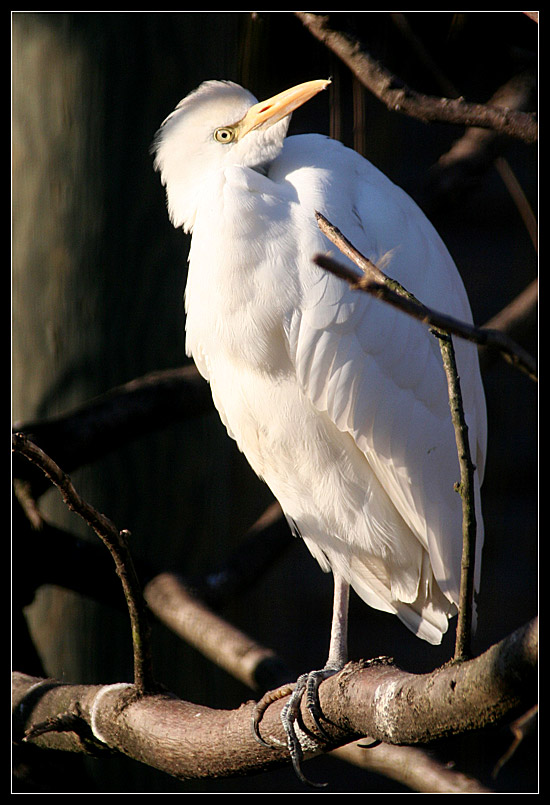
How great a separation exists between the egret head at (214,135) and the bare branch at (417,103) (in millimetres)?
103

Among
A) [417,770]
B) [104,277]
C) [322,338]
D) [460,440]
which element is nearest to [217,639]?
[417,770]

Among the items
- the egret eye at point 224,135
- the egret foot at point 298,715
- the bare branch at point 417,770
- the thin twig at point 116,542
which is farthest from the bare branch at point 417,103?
the bare branch at point 417,770

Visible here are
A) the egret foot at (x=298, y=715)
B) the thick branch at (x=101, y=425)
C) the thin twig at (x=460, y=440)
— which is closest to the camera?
the thin twig at (x=460, y=440)

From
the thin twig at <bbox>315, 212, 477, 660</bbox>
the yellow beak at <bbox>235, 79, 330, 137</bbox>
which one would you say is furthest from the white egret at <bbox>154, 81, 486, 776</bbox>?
the thin twig at <bbox>315, 212, 477, 660</bbox>

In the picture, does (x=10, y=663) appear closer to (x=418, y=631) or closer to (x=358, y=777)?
(x=418, y=631)

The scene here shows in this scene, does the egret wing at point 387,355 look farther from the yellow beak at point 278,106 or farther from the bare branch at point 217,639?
the bare branch at point 217,639

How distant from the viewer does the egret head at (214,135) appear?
3.10 feet

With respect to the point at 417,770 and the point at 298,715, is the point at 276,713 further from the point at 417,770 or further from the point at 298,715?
the point at 417,770

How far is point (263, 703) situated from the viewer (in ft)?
2.82

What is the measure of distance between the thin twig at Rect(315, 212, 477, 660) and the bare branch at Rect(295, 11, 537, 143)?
246 mm

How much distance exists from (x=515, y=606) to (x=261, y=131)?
1278 millimetres

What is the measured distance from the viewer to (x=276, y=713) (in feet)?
2.70

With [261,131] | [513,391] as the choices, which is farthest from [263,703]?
[513,391]

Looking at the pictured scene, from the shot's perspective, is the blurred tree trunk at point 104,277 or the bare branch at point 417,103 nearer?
the bare branch at point 417,103
